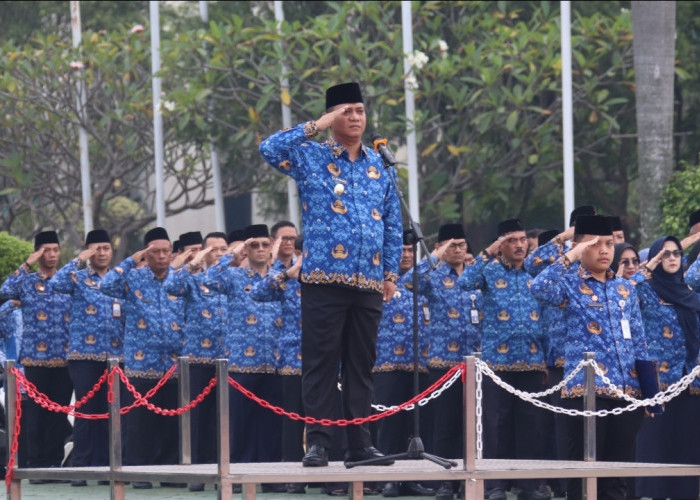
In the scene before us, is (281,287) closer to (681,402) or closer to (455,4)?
(681,402)

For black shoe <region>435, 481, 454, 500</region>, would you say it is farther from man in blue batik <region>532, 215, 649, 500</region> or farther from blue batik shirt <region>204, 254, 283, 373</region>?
blue batik shirt <region>204, 254, 283, 373</region>

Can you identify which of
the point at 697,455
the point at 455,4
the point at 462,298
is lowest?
the point at 697,455

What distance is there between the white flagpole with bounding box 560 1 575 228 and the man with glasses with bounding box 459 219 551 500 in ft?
19.9

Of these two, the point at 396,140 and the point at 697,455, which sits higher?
the point at 396,140

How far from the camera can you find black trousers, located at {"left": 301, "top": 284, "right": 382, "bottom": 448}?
957cm

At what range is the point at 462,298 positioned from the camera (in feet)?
43.8

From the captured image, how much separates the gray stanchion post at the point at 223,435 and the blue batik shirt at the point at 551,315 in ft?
9.94

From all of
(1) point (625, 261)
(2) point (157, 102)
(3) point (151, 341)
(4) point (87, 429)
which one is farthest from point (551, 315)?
(2) point (157, 102)

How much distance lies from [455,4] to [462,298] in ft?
27.2

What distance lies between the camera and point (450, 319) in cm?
1334

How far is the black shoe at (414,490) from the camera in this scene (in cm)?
1332

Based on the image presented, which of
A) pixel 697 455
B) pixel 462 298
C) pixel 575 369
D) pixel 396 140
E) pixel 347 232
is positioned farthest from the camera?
pixel 396 140

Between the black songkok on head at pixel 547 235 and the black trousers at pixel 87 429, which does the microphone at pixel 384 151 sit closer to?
the black songkok on head at pixel 547 235

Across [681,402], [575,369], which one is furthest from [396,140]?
[575,369]
